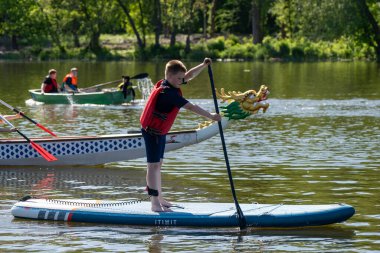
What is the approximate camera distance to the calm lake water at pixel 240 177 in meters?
13.4

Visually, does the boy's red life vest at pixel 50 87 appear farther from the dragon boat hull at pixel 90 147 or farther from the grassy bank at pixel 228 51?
the grassy bank at pixel 228 51

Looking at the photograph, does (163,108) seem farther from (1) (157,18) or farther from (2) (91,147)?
(1) (157,18)

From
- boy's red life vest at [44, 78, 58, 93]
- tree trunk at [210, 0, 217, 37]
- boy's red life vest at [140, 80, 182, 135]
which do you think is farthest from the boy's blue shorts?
tree trunk at [210, 0, 217, 37]

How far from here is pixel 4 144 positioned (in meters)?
20.1

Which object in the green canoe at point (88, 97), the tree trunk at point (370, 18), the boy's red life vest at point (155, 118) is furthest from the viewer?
the tree trunk at point (370, 18)

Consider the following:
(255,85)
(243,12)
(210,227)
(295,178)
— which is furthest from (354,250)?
(243,12)

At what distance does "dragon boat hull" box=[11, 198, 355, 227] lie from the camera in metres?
13.7

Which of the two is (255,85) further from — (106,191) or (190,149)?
(106,191)

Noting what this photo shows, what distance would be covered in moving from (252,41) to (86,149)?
6508cm

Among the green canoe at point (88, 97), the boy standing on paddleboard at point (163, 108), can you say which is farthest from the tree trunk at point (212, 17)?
the boy standing on paddleboard at point (163, 108)

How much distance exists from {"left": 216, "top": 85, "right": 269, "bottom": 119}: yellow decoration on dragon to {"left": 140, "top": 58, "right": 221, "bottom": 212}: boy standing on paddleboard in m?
2.88

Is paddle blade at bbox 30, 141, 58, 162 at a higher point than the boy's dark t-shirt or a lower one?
lower

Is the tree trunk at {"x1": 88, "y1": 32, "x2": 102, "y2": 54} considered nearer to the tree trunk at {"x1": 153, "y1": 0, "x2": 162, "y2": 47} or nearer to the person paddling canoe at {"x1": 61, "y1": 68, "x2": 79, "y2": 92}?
the tree trunk at {"x1": 153, "y1": 0, "x2": 162, "y2": 47}

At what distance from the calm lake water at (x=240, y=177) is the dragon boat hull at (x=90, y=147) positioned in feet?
0.83
